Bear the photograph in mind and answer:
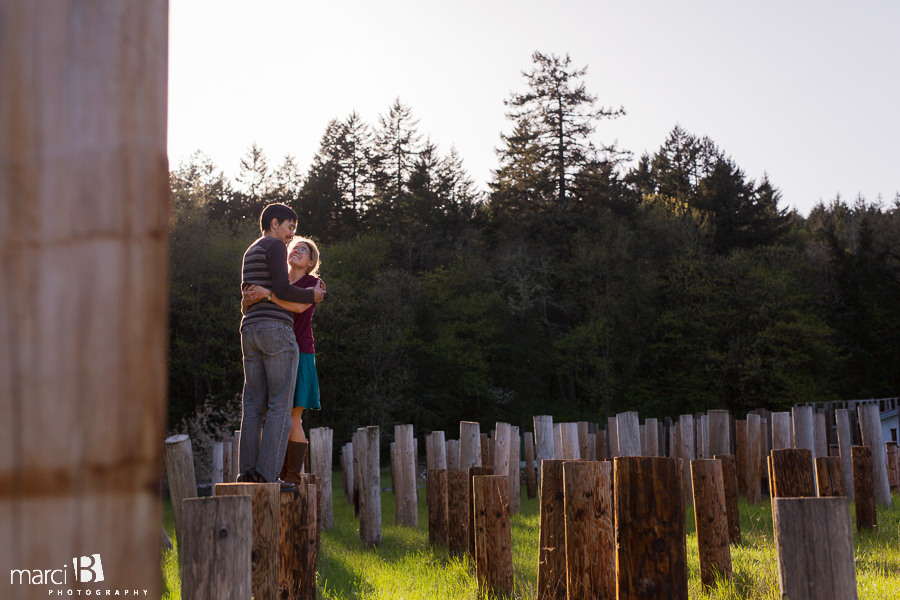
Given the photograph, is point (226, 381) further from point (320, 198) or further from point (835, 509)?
point (835, 509)

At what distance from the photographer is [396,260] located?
35438mm

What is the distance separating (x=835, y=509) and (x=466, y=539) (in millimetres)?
4931

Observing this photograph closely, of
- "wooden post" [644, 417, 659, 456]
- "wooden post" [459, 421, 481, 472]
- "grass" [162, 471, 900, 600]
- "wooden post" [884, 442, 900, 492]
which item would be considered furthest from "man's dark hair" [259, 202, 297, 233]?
"wooden post" [884, 442, 900, 492]

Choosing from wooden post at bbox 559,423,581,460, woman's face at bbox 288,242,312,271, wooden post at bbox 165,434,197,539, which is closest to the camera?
woman's face at bbox 288,242,312,271

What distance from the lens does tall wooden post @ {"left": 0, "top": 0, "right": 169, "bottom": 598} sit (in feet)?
1.49

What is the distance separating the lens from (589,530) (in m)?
3.38

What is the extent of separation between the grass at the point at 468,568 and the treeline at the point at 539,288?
1817 centimetres

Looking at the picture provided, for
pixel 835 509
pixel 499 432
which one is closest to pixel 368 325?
pixel 499 432

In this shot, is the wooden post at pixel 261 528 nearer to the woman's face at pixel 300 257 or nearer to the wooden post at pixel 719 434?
the woman's face at pixel 300 257

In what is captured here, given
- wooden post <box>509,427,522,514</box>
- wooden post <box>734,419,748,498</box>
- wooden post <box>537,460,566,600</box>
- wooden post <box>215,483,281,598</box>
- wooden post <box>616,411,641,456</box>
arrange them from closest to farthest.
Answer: wooden post <box>215,483,281,598</box>, wooden post <box>537,460,566,600</box>, wooden post <box>616,411,641,456</box>, wooden post <box>509,427,522,514</box>, wooden post <box>734,419,748,498</box>

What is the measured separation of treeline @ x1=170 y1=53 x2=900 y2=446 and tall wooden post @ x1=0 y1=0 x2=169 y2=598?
979 inches

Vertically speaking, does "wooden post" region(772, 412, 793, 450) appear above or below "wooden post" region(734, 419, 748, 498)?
above

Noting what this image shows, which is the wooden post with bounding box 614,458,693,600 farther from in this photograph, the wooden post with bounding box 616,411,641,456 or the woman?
the wooden post with bounding box 616,411,641,456

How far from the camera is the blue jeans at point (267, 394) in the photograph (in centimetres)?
427
